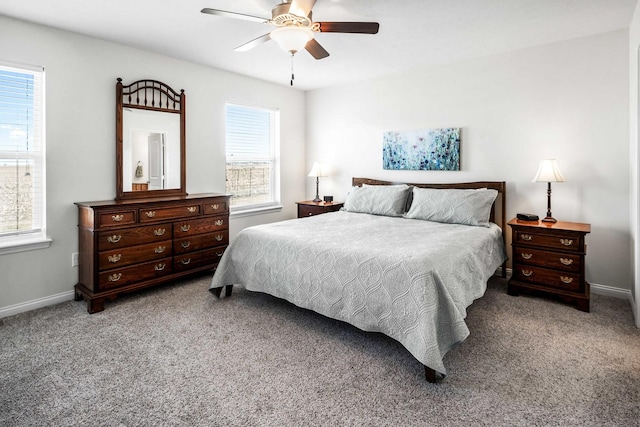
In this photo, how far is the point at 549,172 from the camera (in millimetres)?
3436

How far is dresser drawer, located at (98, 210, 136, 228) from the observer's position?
3160 mm

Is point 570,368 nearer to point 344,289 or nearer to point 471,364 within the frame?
point 471,364

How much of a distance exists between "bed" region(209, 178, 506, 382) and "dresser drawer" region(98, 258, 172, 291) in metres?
0.61

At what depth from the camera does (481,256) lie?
3014mm

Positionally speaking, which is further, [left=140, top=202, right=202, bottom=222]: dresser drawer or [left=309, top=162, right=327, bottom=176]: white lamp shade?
[left=309, top=162, right=327, bottom=176]: white lamp shade

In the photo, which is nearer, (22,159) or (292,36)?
(292,36)

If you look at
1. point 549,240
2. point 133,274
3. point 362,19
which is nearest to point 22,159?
point 133,274

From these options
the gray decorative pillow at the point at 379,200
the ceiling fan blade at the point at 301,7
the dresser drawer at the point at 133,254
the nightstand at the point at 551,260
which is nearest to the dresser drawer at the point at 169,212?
the dresser drawer at the point at 133,254

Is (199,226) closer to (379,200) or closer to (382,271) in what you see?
(379,200)

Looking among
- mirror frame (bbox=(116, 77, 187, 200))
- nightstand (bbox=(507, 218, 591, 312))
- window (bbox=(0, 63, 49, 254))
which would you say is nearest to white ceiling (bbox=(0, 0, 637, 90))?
mirror frame (bbox=(116, 77, 187, 200))

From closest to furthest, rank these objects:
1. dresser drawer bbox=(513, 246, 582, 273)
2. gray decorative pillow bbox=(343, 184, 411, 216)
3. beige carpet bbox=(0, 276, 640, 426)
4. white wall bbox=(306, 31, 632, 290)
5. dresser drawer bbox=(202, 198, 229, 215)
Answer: beige carpet bbox=(0, 276, 640, 426)
dresser drawer bbox=(513, 246, 582, 273)
white wall bbox=(306, 31, 632, 290)
dresser drawer bbox=(202, 198, 229, 215)
gray decorative pillow bbox=(343, 184, 411, 216)

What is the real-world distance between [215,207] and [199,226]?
0.29 meters

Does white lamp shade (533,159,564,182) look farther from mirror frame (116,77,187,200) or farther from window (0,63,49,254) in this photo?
window (0,63,49,254)

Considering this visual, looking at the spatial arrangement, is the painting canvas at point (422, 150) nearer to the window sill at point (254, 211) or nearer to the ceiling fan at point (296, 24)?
the window sill at point (254, 211)
